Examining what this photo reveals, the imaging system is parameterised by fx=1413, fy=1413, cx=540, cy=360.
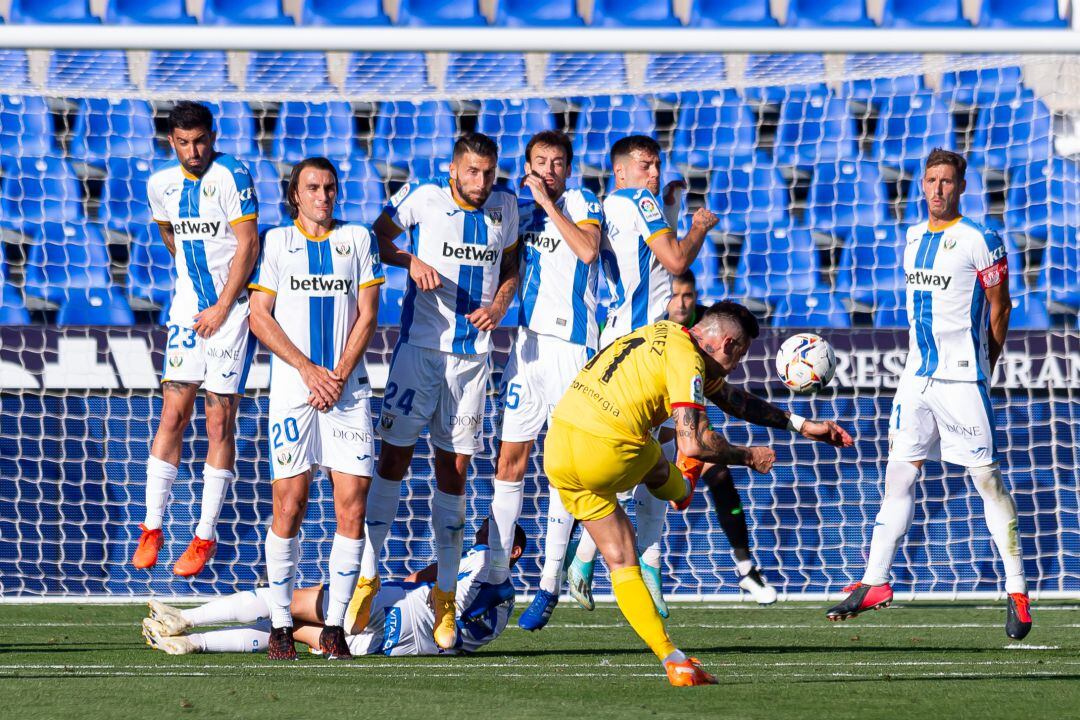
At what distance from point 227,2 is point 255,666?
10907 mm

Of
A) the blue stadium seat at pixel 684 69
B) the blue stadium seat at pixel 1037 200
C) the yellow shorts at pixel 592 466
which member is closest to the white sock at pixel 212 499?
the yellow shorts at pixel 592 466

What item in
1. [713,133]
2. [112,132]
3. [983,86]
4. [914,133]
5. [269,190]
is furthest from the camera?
[983,86]

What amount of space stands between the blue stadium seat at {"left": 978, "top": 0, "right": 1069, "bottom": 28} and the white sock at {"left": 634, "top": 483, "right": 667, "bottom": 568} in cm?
927

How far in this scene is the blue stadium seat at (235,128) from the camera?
12.9 meters

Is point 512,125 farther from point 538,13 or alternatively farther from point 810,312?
point 810,312

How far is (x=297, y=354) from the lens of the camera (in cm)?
580

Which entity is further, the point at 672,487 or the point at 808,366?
the point at 808,366

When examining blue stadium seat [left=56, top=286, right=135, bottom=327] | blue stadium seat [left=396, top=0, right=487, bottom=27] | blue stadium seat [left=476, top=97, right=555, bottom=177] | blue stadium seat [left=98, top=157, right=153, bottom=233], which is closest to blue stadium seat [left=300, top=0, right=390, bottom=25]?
blue stadium seat [left=396, top=0, right=487, bottom=27]

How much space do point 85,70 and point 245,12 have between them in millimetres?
3624

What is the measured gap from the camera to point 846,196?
12977 mm

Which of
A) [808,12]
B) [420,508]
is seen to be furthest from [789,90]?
[420,508]

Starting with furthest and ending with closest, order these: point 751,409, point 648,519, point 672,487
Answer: point 648,519 < point 672,487 < point 751,409

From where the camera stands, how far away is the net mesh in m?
9.87

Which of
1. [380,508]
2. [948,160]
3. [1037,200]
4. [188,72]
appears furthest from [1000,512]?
[188,72]
